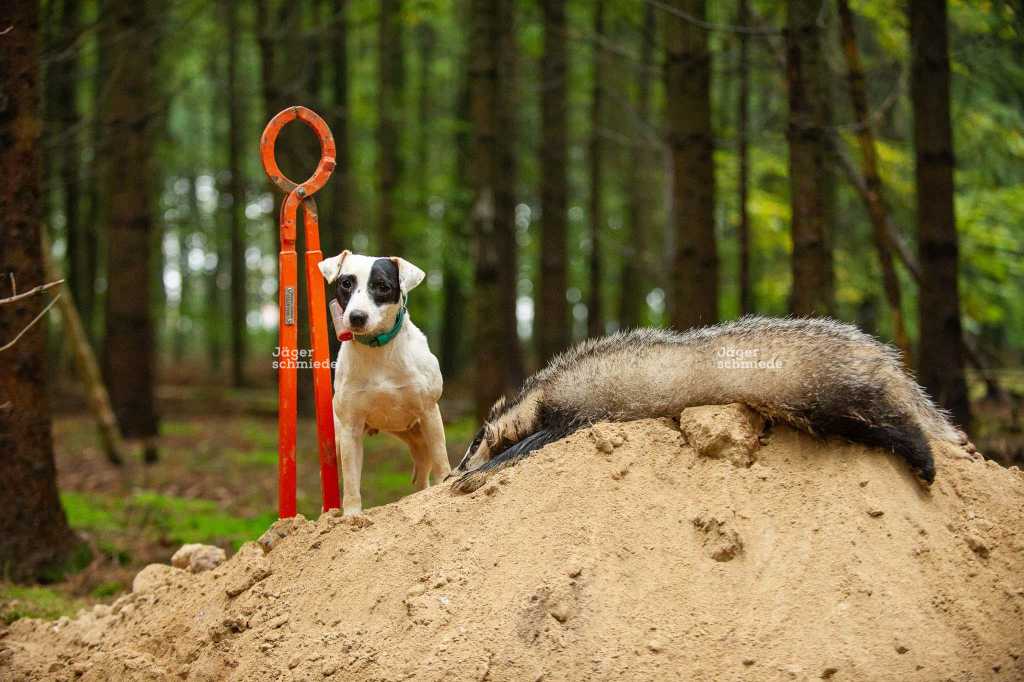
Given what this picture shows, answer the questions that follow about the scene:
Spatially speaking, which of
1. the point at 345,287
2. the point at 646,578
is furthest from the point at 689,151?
the point at 646,578

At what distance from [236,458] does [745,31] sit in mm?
8697

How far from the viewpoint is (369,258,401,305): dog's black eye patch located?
4.65 m

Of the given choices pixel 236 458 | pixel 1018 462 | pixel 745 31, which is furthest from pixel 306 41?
pixel 1018 462

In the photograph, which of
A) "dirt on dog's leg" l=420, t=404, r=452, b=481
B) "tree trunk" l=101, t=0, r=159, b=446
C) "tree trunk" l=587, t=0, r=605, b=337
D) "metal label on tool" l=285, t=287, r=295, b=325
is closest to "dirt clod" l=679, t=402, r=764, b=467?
"dirt on dog's leg" l=420, t=404, r=452, b=481

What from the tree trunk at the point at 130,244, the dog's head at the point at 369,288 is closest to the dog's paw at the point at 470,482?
the dog's head at the point at 369,288

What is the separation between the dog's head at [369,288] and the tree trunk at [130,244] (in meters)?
11.0

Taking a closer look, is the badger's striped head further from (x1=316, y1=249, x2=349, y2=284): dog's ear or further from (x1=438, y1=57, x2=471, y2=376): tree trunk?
(x1=438, y1=57, x2=471, y2=376): tree trunk

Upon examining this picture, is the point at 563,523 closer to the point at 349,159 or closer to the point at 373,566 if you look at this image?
the point at 373,566

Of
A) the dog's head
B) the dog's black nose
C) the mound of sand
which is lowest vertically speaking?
the mound of sand

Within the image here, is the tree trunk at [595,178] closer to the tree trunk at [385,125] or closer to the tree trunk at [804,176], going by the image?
the tree trunk at [385,125]

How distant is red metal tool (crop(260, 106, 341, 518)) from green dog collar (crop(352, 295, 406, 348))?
31 centimetres

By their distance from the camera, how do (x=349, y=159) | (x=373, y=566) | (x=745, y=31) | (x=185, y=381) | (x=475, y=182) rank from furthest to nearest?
(x=185, y=381), (x=349, y=159), (x=475, y=182), (x=745, y=31), (x=373, y=566)

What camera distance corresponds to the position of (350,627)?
14.6ft

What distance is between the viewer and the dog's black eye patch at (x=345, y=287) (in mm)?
4680
